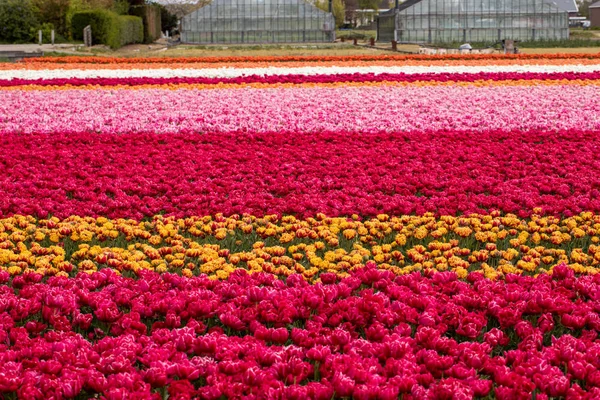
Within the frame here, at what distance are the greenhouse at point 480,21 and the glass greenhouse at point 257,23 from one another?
496cm

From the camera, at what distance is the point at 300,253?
529 cm

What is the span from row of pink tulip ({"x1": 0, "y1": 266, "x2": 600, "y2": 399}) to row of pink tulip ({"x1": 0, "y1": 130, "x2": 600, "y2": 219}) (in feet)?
6.69

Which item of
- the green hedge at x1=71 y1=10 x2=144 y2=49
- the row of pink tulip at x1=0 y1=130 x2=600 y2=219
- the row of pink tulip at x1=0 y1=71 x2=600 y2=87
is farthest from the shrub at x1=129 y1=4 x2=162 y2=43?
the row of pink tulip at x1=0 y1=130 x2=600 y2=219

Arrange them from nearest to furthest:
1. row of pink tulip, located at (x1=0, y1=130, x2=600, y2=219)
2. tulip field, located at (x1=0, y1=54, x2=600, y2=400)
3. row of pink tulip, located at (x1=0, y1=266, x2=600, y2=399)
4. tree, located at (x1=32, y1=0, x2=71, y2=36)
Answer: row of pink tulip, located at (x1=0, y1=266, x2=600, y2=399), tulip field, located at (x1=0, y1=54, x2=600, y2=400), row of pink tulip, located at (x1=0, y1=130, x2=600, y2=219), tree, located at (x1=32, y1=0, x2=71, y2=36)

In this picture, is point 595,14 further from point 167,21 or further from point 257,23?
point 257,23

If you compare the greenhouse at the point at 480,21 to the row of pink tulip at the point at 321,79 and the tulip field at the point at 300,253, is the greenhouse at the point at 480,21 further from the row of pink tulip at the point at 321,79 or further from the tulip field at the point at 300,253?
the tulip field at the point at 300,253

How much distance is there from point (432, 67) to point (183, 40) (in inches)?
980

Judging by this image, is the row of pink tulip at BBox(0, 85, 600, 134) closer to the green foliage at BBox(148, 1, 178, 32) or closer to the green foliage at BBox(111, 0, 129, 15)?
→ the green foliage at BBox(111, 0, 129, 15)

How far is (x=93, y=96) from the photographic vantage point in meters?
14.5

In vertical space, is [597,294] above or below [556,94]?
below

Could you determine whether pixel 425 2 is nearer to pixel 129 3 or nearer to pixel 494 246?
pixel 129 3

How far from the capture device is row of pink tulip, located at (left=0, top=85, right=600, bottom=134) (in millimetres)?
10891

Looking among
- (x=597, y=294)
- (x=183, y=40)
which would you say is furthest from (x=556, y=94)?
(x=183, y=40)

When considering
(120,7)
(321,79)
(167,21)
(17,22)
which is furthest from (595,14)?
(321,79)
